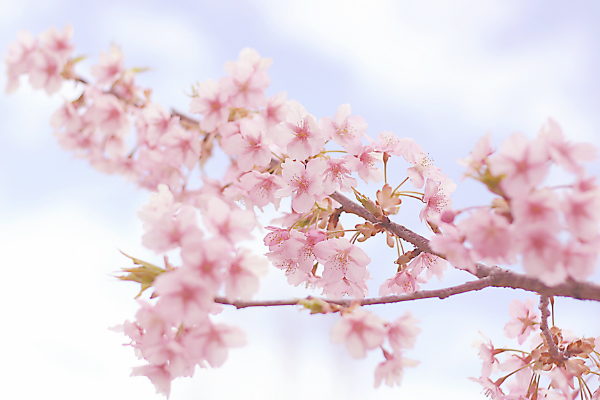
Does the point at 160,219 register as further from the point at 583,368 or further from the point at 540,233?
the point at 583,368

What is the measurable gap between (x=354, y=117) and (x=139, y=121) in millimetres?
1551

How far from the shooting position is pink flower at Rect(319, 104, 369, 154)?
206 centimetres

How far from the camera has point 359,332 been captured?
1.34 meters

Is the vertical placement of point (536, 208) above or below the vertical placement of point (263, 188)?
below

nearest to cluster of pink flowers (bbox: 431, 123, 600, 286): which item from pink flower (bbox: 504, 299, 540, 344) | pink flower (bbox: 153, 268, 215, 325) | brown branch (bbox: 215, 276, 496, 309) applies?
brown branch (bbox: 215, 276, 496, 309)

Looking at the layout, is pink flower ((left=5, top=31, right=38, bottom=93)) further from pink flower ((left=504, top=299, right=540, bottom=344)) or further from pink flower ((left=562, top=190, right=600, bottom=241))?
pink flower ((left=504, top=299, right=540, bottom=344))

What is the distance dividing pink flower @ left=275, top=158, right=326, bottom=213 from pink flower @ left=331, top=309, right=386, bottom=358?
31.1 inches

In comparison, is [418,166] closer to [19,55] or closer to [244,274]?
[244,274]

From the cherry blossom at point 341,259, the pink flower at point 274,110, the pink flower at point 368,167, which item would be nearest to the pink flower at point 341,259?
the cherry blossom at point 341,259

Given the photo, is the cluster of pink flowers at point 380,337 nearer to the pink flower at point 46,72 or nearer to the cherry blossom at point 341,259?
the cherry blossom at point 341,259

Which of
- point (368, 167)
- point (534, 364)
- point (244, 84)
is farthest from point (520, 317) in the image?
point (244, 84)

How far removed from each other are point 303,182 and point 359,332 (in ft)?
2.85

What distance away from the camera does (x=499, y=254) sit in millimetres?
1198

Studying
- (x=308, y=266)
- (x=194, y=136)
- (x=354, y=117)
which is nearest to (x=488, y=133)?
(x=354, y=117)
